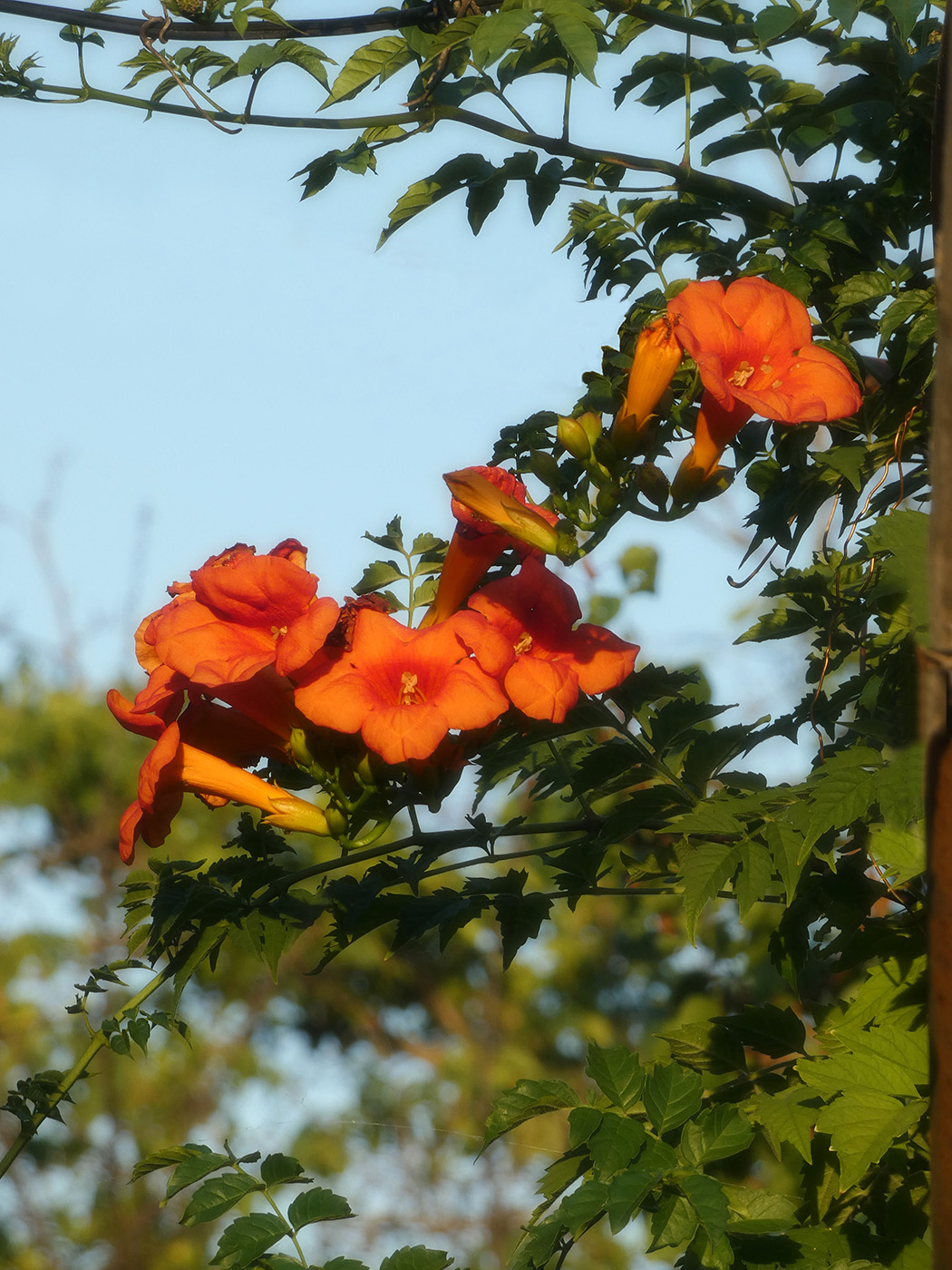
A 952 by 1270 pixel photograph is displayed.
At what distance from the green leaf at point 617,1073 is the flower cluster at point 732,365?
936mm

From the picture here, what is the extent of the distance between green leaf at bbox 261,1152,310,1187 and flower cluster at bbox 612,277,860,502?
1.27 meters

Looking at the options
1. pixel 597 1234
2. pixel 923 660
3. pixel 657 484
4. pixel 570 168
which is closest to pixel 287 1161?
pixel 657 484

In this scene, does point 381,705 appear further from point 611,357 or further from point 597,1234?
point 597,1234

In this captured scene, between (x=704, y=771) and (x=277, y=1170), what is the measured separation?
0.98 meters

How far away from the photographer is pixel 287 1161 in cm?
187

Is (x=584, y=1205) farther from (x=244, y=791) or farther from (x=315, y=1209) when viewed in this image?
(x=244, y=791)

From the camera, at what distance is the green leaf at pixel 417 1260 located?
5.64 ft

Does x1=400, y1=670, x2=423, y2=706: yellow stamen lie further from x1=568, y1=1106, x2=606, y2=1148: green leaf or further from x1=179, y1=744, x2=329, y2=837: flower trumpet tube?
x1=568, y1=1106, x2=606, y2=1148: green leaf

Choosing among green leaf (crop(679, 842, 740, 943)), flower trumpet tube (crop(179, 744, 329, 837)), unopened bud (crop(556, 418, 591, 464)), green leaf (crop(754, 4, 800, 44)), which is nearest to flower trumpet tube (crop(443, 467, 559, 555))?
unopened bud (crop(556, 418, 591, 464))

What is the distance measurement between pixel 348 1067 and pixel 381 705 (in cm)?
552

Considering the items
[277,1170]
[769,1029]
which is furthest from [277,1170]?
[769,1029]

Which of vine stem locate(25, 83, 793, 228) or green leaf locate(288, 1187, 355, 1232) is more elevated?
→ vine stem locate(25, 83, 793, 228)

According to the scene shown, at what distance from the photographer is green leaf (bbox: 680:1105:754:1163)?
167cm

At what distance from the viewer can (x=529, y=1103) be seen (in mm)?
1898
